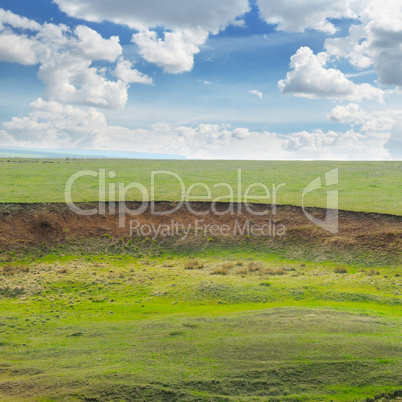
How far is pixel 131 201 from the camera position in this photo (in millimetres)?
43375

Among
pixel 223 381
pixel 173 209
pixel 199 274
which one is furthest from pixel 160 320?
pixel 173 209

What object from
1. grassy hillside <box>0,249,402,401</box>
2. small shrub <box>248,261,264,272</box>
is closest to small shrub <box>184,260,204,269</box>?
grassy hillside <box>0,249,402,401</box>

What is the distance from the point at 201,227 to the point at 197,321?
20.0 m

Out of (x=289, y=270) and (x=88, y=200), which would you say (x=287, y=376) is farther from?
(x=88, y=200)

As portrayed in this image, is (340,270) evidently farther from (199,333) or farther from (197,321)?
(199,333)

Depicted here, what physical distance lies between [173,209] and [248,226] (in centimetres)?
852

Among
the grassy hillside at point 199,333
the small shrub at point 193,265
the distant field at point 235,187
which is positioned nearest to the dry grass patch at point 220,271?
the grassy hillside at point 199,333

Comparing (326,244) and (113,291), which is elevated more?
(326,244)

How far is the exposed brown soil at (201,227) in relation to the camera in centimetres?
3472

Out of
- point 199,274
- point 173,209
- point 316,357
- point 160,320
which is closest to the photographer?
point 316,357

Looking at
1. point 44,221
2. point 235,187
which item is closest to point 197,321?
point 44,221

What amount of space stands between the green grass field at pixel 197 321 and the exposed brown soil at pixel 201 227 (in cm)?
50

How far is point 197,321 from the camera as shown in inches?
777

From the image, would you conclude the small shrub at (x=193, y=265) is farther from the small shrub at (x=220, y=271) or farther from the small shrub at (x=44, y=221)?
the small shrub at (x=44, y=221)
